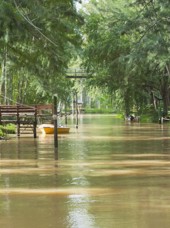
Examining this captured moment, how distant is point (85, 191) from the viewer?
34.6 feet

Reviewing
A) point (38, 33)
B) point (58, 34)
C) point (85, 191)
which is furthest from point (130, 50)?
point (85, 191)

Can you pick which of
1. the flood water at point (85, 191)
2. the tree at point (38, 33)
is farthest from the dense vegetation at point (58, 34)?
the flood water at point (85, 191)

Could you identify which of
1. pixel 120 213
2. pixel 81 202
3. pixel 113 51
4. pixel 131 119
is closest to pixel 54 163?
pixel 81 202

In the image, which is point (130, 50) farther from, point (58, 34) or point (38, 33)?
point (38, 33)

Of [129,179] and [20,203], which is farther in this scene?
[129,179]

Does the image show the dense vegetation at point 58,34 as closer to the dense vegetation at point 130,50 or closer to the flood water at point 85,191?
the dense vegetation at point 130,50

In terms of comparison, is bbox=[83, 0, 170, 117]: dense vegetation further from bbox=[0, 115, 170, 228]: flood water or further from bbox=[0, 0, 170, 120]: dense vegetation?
bbox=[0, 115, 170, 228]: flood water

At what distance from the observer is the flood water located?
803 centimetres

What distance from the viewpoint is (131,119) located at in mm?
61562

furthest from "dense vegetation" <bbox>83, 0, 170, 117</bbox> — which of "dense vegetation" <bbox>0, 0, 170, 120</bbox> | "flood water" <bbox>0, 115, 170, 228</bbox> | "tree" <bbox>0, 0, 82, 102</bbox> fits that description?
"flood water" <bbox>0, 115, 170, 228</bbox>

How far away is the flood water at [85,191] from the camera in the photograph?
8031mm

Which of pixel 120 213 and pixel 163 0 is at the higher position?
pixel 163 0

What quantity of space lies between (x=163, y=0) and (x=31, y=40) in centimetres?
494

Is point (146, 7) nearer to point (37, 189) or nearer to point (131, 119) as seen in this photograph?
point (37, 189)
